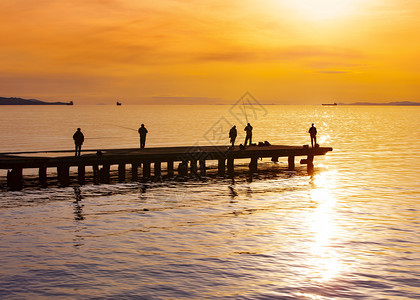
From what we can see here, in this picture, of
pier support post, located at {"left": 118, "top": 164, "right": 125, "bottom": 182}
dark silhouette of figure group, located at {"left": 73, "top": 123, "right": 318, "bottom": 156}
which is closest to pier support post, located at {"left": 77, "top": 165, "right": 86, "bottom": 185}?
dark silhouette of figure group, located at {"left": 73, "top": 123, "right": 318, "bottom": 156}

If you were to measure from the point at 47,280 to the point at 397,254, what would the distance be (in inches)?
463

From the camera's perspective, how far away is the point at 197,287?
15547mm

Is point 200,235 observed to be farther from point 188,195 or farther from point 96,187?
point 96,187

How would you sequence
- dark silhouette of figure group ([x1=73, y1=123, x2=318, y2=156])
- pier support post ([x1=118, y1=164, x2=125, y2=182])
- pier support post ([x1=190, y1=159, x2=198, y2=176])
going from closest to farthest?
dark silhouette of figure group ([x1=73, y1=123, x2=318, y2=156]) → pier support post ([x1=118, y1=164, x2=125, y2=182]) → pier support post ([x1=190, y1=159, x2=198, y2=176])

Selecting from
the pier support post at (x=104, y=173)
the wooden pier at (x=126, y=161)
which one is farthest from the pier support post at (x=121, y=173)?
the pier support post at (x=104, y=173)

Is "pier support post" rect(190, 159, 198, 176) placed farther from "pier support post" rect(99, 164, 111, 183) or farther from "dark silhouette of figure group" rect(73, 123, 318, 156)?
"pier support post" rect(99, 164, 111, 183)

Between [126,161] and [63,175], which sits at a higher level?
[126,161]

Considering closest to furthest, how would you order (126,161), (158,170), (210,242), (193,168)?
(210,242)
(126,161)
(158,170)
(193,168)

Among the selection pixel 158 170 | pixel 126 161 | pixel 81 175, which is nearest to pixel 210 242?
pixel 126 161

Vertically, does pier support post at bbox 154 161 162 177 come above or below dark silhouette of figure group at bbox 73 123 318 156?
below

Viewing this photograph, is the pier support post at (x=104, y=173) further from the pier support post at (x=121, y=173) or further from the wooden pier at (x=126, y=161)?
the pier support post at (x=121, y=173)

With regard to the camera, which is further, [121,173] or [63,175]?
[121,173]

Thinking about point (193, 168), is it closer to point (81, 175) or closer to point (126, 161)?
point (126, 161)

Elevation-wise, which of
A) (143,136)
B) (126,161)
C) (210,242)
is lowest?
(210,242)
